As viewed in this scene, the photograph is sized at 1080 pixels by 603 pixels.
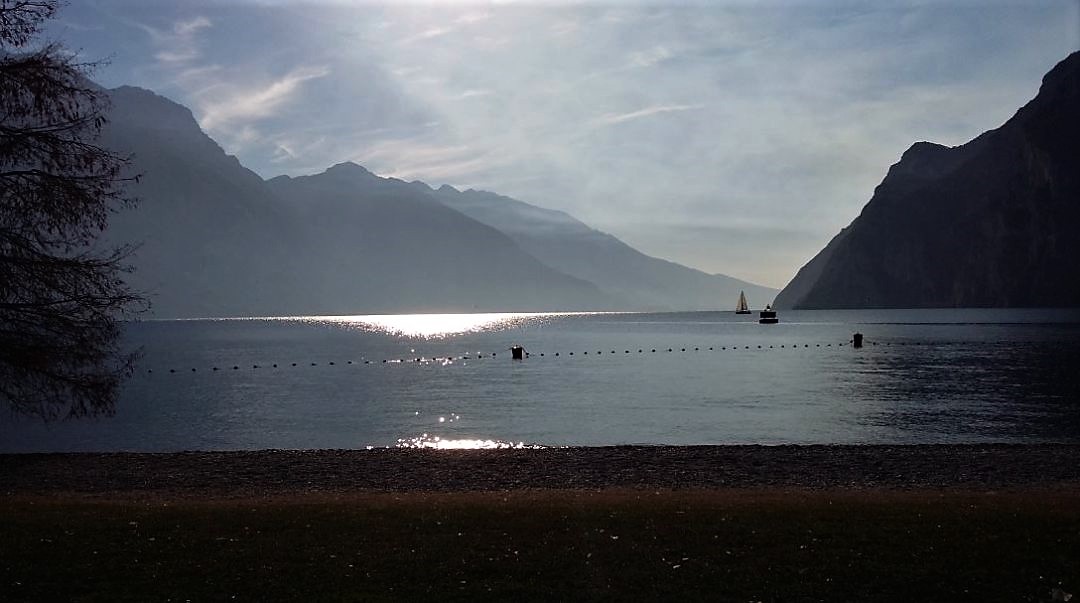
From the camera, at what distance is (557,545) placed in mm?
15047

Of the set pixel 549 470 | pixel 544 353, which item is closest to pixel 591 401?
pixel 549 470

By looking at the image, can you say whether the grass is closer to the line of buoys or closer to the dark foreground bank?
the dark foreground bank

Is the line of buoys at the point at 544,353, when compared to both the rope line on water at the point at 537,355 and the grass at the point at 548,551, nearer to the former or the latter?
the rope line on water at the point at 537,355

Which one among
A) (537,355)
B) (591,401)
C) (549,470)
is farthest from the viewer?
(537,355)

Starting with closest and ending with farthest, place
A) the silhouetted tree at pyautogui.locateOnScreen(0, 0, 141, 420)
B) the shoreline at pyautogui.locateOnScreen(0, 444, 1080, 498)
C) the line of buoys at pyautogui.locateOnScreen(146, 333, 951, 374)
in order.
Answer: the silhouetted tree at pyautogui.locateOnScreen(0, 0, 141, 420) < the shoreline at pyautogui.locateOnScreen(0, 444, 1080, 498) < the line of buoys at pyautogui.locateOnScreen(146, 333, 951, 374)

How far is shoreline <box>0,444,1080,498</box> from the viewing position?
88.9 ft

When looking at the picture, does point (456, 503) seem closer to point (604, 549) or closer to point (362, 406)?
point (604, 549)

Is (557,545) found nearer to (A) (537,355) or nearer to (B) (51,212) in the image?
(B) (51,212)

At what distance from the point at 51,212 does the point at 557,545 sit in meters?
11.9

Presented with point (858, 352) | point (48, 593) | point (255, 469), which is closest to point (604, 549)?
point (48, 593)

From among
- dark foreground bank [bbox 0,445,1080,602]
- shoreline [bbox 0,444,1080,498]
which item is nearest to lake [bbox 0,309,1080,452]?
shoreline [bbox 0,444,1080,498]

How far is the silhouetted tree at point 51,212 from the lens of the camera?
16.0 meters

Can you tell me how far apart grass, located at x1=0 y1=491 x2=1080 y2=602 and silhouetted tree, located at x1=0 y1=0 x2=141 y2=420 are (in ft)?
12.2

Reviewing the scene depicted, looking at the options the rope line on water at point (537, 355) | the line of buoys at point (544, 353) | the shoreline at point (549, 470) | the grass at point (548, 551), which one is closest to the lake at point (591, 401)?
the rope line on water at point (537, 355)
